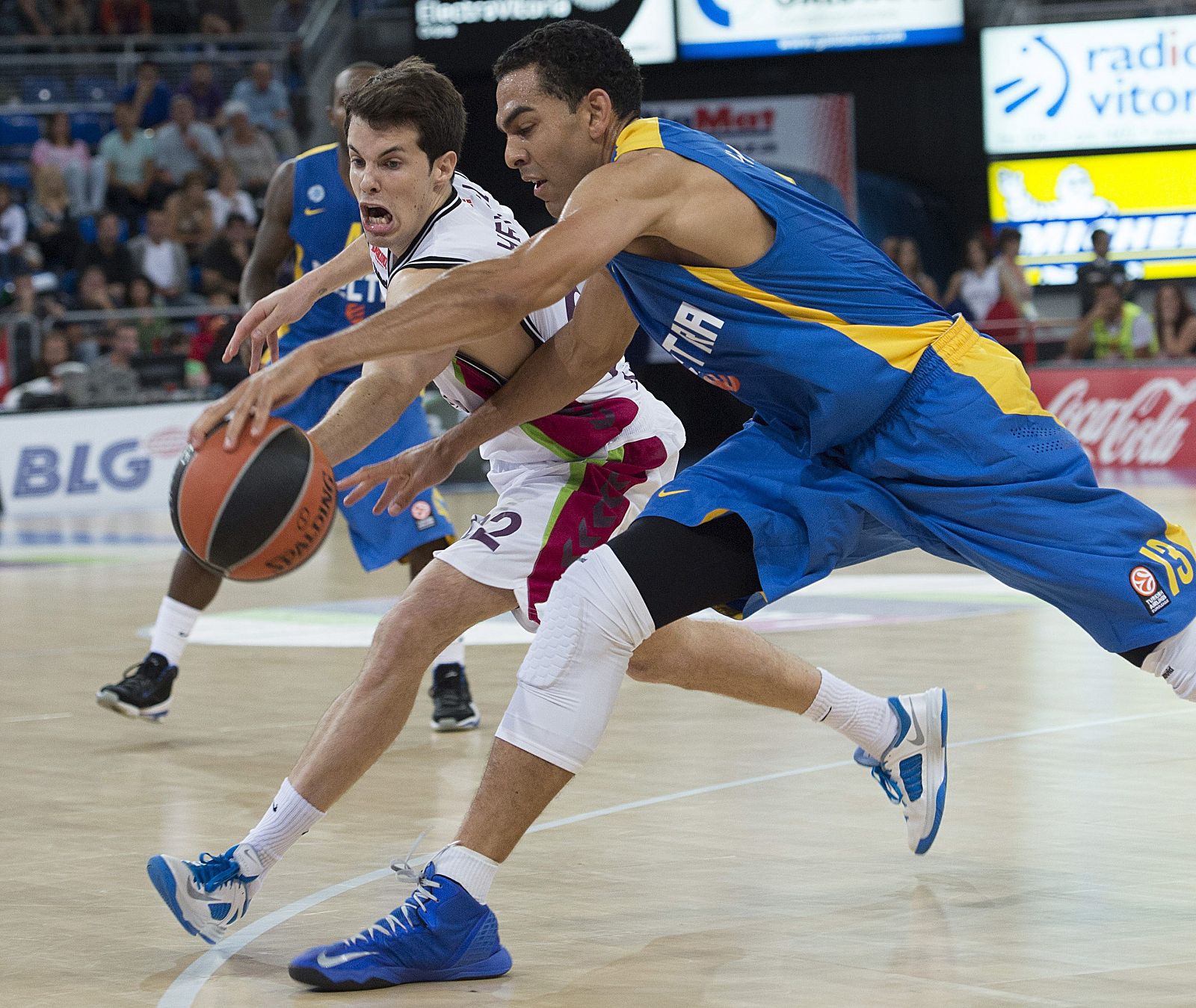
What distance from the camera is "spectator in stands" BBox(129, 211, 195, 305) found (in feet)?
55.4

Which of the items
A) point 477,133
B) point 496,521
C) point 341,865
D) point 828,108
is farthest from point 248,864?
point 828,108

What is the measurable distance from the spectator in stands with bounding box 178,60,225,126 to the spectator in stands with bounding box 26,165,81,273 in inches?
75.4

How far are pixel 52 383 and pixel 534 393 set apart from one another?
11.2m

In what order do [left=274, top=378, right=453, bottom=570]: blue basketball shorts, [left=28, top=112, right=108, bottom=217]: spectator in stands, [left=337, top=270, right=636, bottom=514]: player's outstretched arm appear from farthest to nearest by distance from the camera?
[left=28, top=112, right=108, bottom=217]: spectator in stands
[left=274, top=378, right=453, bottom=570]: blue basketball shorts
[left=337, top=270, right=636, bottom=514]: player's outstretched arm

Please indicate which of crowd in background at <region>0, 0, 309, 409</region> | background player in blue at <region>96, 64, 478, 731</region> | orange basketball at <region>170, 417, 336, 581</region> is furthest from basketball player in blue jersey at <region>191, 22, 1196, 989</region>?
crowd in background at <region>0, 0, 309, 409</region>

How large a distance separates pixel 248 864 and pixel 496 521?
3.33ft

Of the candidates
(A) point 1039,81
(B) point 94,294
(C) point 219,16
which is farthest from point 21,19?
(A) point 1039,81

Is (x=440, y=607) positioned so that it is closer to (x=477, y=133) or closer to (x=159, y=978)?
(x=159, y=978)

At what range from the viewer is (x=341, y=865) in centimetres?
434

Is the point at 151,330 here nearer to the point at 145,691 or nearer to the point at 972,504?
the point at 145,691

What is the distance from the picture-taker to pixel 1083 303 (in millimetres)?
17359

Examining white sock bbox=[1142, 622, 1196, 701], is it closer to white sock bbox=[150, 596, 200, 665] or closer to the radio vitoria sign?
white sock bbox=[150, 596, 200, 665]

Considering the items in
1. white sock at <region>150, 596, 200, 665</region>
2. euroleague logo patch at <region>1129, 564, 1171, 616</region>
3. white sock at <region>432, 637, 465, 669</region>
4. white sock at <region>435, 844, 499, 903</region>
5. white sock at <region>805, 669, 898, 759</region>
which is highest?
euroleague logo patch at <region>1129, 564, 1171, 616</region>

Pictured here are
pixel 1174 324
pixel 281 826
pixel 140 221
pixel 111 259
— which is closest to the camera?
pixel 281 826
